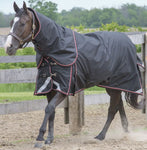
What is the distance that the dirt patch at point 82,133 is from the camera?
431 cm

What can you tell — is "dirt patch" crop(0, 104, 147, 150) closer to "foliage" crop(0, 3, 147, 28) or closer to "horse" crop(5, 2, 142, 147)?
"horse" crop(5, 2, 142, 147)

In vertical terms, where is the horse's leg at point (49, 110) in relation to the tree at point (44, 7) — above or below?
below

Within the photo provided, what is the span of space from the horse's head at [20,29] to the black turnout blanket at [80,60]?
108 mm

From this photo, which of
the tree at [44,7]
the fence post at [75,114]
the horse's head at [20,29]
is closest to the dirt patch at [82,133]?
the fence post at [75,114]

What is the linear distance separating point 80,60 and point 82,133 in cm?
162

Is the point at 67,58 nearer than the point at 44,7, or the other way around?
the point at 67,58

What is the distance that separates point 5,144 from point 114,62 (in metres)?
1.84

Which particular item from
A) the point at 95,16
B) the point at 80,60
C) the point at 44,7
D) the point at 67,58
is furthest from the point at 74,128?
the point at 95,16

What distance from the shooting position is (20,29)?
4.00m

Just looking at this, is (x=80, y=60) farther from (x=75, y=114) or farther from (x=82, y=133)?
(x=82, y=133)

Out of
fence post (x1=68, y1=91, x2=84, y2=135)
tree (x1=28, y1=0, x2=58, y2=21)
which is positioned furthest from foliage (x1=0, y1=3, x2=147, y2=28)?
fence post (x1=68, y1=91, x2=84, y2=135)

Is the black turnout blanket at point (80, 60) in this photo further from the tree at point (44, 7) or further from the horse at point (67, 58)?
the tree at point (44, 7)

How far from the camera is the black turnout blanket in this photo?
4137mm

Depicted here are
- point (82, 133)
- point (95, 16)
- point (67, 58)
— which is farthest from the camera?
Answer: point (95, 16)
